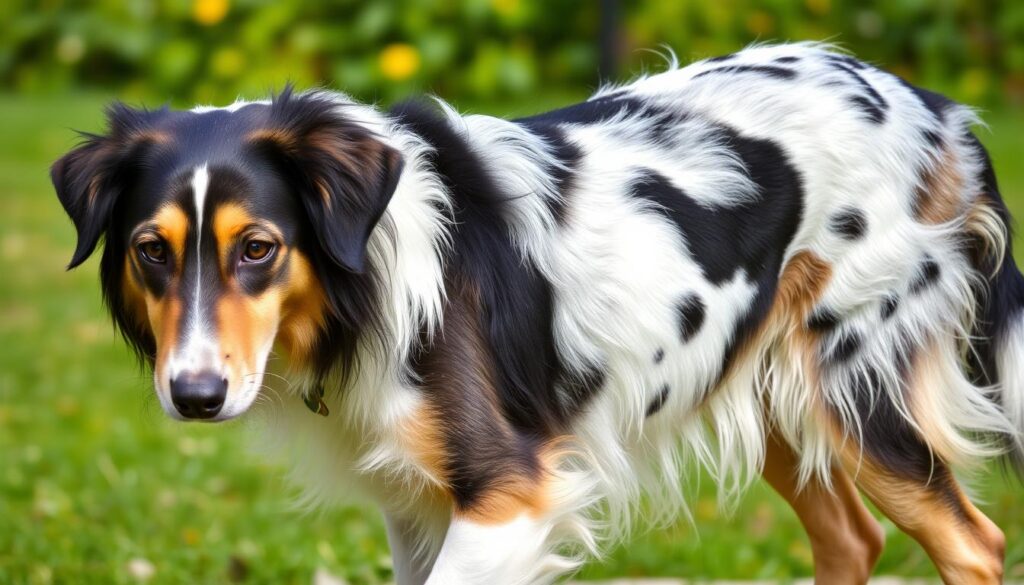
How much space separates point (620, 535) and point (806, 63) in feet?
4.83

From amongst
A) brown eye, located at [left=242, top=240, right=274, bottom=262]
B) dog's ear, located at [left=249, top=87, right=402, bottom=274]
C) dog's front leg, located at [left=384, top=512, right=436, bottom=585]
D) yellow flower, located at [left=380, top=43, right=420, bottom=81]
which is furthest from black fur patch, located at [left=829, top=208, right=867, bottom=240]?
yellow flower, located at [left=380, top=43, right=420, bottom=81]

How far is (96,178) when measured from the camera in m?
3.22

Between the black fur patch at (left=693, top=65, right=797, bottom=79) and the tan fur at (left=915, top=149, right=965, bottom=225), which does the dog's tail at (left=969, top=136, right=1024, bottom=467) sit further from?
the black fur patch at (left=693, top=65, right=797, bottom=79)

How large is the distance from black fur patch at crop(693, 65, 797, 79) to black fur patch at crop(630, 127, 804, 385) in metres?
0.23

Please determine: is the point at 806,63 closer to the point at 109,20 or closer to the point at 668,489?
the point at 668,489

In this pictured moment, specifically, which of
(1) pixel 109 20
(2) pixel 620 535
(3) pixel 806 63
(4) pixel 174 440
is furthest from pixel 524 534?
(1) pixel 109 20

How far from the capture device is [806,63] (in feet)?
13.0

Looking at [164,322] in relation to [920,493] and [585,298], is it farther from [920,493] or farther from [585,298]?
[920,493]

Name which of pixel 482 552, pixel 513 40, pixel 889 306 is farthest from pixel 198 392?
pixel 513 40

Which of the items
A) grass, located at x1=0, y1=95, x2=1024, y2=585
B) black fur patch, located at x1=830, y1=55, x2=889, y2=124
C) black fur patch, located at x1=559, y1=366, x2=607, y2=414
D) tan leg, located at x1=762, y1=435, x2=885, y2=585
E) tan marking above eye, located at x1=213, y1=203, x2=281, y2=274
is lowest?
grass, located at x1=0, y1=95, x2=1024, y2=585

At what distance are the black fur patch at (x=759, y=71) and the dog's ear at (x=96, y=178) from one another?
5.28ft

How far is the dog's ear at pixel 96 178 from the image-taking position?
3.21 m

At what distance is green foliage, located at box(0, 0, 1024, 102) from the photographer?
1094 centimetres

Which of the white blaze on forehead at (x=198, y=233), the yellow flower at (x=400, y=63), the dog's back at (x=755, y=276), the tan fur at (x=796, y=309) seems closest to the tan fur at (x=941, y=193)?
the dog's back at (x=755, y=276)
